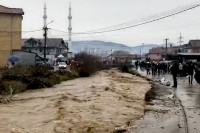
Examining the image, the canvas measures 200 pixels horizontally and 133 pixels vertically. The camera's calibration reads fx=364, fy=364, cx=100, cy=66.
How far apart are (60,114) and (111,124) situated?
3199mm

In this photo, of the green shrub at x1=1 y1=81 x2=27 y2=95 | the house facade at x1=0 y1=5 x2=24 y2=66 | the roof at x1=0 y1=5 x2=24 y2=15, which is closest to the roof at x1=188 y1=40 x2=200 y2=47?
the roof at x1=0 y1=5 x2=24 y2=15

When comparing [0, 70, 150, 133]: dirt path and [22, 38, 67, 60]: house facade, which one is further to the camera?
[22, 38, 67, 60]: house facade

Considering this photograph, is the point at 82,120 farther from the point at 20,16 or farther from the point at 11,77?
the point at 20,16

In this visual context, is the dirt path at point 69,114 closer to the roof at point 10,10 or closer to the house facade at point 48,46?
the roof at point 10,10

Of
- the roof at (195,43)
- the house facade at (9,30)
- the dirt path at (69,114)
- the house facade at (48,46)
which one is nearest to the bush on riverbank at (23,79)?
the dirt path at (69,114)

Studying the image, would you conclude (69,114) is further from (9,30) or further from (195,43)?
(195,43)

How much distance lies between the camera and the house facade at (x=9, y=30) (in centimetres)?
5544

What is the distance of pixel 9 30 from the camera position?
2215 inches

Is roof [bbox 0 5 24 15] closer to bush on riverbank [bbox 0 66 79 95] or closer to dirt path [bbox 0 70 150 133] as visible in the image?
bush on riverbank [bbox 0 66 79 95]

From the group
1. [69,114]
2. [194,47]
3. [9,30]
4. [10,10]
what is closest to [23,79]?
[69,114]

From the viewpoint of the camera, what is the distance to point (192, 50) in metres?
95.3

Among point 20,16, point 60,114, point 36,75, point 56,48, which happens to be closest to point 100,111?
point 60,114

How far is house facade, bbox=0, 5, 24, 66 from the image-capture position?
182 feet

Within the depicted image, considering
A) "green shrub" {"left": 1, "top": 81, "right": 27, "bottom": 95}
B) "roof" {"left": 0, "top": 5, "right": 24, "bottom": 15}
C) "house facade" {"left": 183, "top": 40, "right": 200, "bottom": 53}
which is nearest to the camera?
"green shrub" {"left": 1, "top": 81, "right": 27, "bottom": 95}
